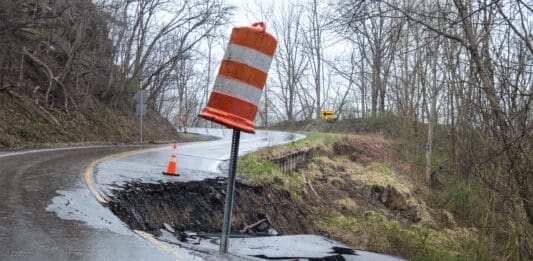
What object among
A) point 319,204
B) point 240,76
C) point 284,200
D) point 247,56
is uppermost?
point 247,56

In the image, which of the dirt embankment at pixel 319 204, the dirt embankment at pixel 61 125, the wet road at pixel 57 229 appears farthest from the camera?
the dirt embankment at pixel 61 125

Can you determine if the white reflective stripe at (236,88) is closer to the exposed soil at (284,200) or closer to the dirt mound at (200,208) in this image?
the exposed soil at (284,200)

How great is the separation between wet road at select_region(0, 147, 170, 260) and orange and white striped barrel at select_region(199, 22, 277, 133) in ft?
4.63

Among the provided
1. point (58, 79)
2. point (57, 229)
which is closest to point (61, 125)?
point (58, 79)

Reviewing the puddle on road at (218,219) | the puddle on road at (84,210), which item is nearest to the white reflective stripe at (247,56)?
the puddle on road at (218,219)

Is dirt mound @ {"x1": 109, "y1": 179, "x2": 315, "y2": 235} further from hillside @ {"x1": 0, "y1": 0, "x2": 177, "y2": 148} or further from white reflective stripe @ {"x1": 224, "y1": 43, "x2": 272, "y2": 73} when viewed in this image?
hillside @ {"x1": 0, "y1": 0, "x2": 177, "y2": 148}

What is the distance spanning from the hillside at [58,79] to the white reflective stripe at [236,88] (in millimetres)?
16219

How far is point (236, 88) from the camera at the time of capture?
4.65m

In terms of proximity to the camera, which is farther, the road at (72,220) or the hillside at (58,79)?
the hillside at (58,79)

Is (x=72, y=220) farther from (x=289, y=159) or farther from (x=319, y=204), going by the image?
(x=289, y=159)

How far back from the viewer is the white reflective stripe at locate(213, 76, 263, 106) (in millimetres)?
4652

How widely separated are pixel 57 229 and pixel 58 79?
21.1 metres

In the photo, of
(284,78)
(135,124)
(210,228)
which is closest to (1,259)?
(210,228)

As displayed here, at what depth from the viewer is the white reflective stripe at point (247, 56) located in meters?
4.63
